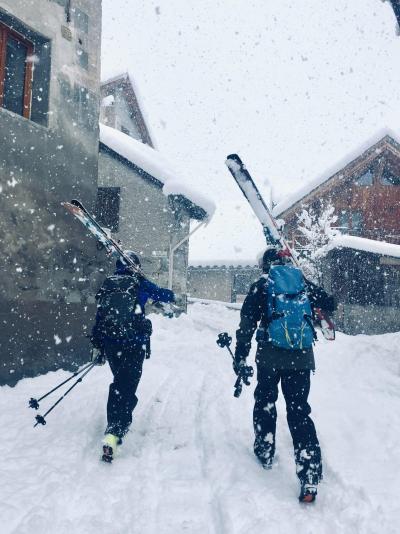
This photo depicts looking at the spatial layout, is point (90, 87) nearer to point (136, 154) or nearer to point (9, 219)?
point (9, 219)

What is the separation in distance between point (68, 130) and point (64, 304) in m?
2.86

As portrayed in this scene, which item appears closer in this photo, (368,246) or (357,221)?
(368,246)

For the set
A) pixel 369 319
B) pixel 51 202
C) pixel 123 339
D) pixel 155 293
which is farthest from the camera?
pixel 369 319

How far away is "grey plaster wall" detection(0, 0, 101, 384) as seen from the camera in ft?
18.2

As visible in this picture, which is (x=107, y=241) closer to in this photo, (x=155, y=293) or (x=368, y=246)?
(x=155, y=293)

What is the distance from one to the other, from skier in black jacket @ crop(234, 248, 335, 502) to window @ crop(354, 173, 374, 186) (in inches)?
737

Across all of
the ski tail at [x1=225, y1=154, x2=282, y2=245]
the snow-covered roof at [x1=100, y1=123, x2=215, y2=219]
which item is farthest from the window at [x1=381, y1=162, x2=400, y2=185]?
the ski tail at [x1=225, y1=154, x2=282, y2=245]

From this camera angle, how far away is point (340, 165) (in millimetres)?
19344

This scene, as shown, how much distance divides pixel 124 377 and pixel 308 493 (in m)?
1.81

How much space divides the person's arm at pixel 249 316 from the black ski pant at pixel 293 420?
0.23 metres

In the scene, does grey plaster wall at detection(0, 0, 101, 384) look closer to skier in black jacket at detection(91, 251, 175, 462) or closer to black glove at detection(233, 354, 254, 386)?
skier in black jacket at detection(91, 251, 175, 462)

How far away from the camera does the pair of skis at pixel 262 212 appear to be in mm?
3766

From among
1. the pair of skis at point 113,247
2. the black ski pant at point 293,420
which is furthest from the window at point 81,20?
the black ski pant at point 293,420

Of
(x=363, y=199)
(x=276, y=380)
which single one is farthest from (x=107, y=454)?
(x=363, y=199)
